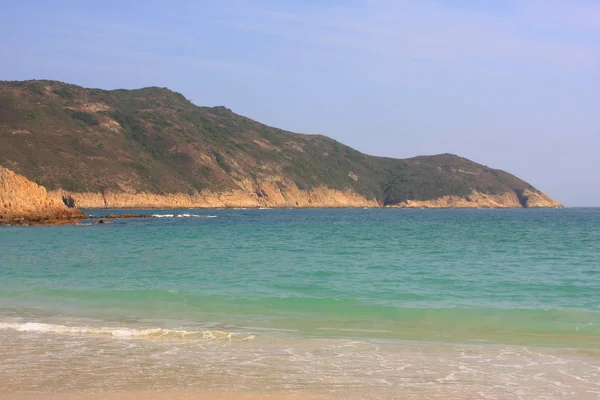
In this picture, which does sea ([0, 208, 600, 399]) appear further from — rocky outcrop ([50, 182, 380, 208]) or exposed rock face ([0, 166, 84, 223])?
rocky outcrop ([50, 182, 380, 208])

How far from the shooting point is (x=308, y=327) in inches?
485

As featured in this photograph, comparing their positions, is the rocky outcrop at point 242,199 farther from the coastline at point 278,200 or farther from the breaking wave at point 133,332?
the breaking wave at point 133,332

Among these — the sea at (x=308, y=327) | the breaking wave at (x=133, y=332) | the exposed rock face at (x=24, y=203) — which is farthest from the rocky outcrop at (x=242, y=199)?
the breaking wave at (x=133, y=332)

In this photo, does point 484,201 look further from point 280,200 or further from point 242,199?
point 242,199

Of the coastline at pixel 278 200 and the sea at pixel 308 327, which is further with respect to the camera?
the coastline at pixel 278 200

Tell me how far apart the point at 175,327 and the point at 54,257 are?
53.4ft

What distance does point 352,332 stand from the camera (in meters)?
11.8

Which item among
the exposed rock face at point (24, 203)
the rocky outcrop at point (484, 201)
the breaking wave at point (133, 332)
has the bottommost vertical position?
the breaking wave at point (133, 332)

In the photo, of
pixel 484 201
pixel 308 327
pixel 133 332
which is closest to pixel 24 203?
pixel 133 332

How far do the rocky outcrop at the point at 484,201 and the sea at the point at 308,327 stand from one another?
517ft

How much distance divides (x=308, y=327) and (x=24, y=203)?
5346 centimetres

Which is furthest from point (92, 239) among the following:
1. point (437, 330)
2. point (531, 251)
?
point (437, 330)

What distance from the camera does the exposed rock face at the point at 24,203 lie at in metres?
56.7

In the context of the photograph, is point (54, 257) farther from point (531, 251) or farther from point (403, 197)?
point (403, 197)
